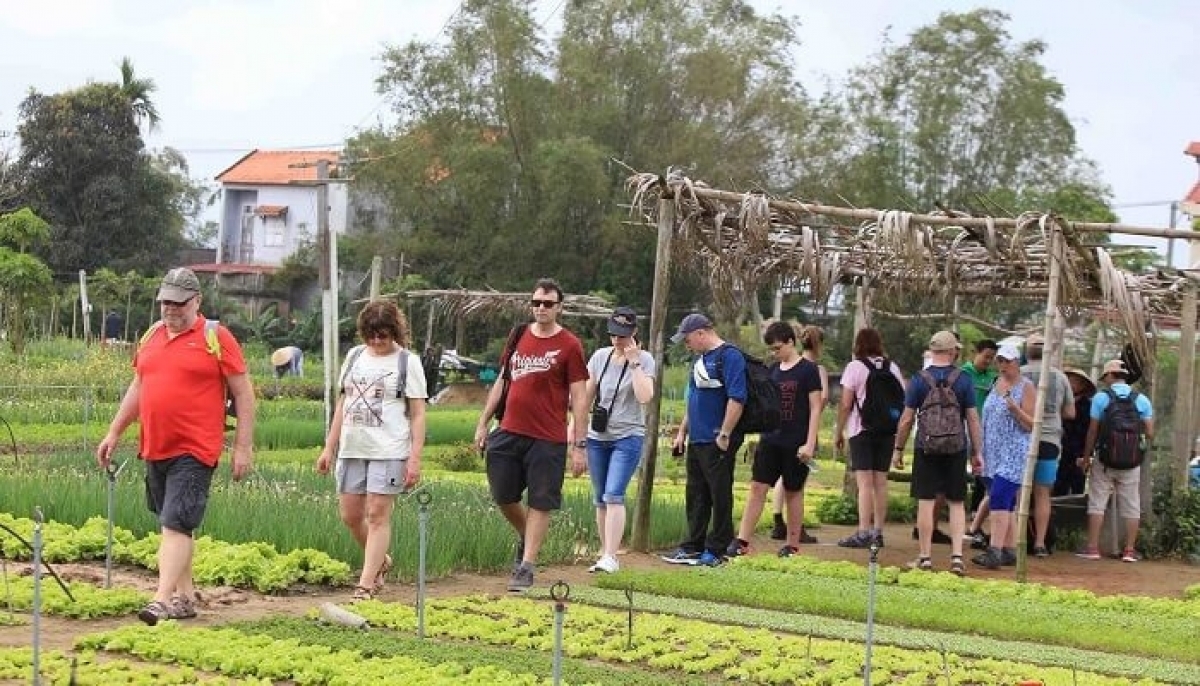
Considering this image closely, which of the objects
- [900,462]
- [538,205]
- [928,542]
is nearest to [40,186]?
[538,205]

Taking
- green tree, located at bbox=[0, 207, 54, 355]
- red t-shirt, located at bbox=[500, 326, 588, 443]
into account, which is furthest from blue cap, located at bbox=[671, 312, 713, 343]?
green tree, located at bbox=[0, 207, 54, 355]

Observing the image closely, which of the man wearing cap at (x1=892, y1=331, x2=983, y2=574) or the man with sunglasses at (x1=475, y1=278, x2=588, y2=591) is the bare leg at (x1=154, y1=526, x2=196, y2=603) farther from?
the man wearing cap at (x1=892, y1=331, x2=983, y2=574)

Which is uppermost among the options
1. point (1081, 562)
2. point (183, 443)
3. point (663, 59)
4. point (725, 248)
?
point (663, 59)

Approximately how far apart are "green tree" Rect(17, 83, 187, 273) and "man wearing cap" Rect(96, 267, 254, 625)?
4503 cm

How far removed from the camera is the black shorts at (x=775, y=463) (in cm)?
1384

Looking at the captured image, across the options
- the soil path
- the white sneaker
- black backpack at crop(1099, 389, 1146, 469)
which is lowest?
the soil path

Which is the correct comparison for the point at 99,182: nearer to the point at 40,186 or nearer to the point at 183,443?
the point at 40,186

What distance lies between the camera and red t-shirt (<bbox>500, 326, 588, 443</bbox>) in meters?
11.4

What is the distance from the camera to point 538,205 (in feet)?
159

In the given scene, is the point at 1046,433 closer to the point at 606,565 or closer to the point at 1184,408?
the point at 1184,408

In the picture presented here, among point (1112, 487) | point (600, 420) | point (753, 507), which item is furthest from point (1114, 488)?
point (600, 420)

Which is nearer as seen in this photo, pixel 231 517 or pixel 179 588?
pixel 179 588

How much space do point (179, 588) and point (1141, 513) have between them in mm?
9144

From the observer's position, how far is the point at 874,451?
14352 mm
